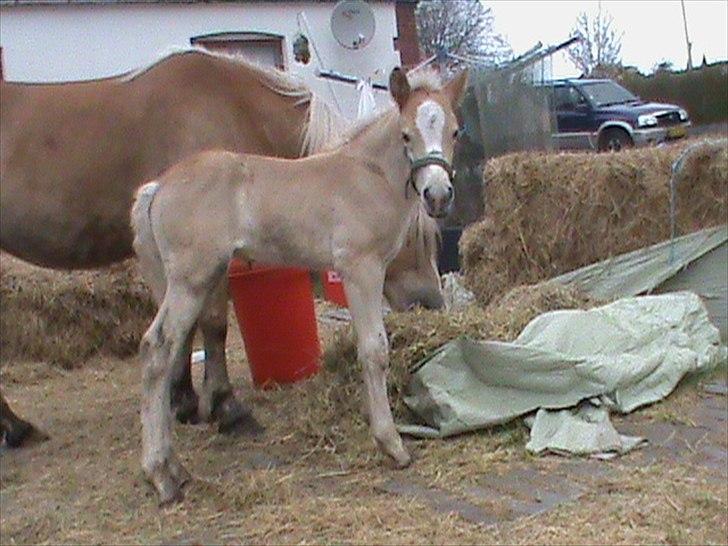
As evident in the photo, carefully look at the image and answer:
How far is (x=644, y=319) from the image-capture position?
5008 millimetres

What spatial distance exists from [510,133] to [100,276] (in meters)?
4.56

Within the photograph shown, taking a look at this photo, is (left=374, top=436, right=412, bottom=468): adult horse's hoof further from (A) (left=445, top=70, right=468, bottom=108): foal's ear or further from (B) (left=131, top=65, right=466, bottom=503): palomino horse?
(A) (left=445, top=70, right=468, bottom=108): foal's ear

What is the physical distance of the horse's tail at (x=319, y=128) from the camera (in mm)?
4602

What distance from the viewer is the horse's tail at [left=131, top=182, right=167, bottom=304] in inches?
147

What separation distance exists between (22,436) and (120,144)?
4.95 feet

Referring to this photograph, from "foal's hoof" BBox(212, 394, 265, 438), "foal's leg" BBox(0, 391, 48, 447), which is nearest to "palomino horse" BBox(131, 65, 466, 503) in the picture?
"foal's hoof" BBox(212, 394, 265, 438)

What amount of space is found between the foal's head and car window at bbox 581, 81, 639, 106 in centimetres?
1272

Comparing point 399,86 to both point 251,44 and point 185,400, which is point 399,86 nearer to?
point 185,400

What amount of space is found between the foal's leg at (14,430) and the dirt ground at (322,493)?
0.21 feet

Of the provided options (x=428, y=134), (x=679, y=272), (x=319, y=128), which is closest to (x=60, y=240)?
(x=319, y=128)

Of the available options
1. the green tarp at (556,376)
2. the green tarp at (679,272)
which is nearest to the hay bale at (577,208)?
the green tarp at (679,272)

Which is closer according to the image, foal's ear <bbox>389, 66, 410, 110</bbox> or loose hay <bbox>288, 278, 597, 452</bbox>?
foal's ear <bbox>389, 66, 410, 110</bbox>

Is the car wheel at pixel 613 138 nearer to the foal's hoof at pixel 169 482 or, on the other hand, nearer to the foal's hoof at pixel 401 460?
the foal's hoof at pixel 401 460

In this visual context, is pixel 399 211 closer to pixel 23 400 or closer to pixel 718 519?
pixel 718 519
